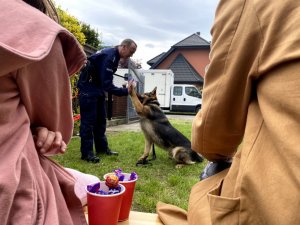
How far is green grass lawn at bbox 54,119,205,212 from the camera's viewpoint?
334 cm

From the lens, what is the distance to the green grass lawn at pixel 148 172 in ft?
11.0

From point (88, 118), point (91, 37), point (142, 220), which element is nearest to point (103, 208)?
point (142, 220)

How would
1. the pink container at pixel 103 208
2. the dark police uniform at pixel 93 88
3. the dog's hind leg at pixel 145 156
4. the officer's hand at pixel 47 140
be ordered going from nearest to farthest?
the officer's hand at pixel 47 140
the pink container at pixel 103 208
the dark police uniform at pixel 93 88
the dog's hind leg at pixel 145 156

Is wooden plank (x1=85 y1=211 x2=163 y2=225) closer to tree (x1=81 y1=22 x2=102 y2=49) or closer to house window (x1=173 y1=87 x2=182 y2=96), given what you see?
tree (x1=81 y1=22 x2=102 y2=49)

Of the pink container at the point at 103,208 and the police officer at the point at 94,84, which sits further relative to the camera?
the police officer at the point at 94,84

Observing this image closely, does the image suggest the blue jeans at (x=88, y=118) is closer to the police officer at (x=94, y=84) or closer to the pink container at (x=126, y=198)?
the police officer at (x=94, y=84)

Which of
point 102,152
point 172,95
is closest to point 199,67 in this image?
point 172,95

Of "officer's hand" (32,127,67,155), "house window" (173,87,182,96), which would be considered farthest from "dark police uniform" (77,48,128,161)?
"house window" (173,87,182,96)

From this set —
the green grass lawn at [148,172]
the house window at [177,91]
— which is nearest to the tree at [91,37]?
the green grass lawn at [148,172]

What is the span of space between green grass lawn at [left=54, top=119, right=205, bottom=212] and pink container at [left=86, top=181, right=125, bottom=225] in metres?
1.76

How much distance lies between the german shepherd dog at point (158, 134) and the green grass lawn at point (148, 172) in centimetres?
16

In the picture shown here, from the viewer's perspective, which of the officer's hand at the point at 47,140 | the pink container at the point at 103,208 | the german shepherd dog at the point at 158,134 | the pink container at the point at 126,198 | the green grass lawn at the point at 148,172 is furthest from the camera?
the german shepherd dog at the point at 158,134

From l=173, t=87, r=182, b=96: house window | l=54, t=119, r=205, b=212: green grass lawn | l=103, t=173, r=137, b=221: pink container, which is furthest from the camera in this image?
l=173, t=87, r=182, b=96: house window

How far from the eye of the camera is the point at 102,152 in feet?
17.9
